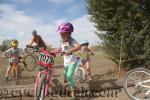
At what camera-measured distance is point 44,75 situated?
7.88 meters

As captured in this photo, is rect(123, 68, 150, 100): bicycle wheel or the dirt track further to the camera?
the dirt track

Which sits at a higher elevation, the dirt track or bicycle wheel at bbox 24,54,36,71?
bicycle wheel at bbox 24,54,36,71

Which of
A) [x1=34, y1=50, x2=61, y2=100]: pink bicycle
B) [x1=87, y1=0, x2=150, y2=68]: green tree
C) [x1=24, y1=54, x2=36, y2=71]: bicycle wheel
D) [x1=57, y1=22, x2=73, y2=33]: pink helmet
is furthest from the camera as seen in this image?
[x1=24, y1=54, x2=36, y2=71]: bicycle wheel

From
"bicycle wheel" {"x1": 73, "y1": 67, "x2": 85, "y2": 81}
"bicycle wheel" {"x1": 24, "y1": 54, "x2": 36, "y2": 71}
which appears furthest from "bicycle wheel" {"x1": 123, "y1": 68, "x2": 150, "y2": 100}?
"bicycle wheel" {"x1": 24, "y1": 54, "x2": 36, "y2": 71}

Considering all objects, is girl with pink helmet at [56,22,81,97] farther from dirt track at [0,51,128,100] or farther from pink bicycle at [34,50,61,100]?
dirt track at [0,51,128,100]

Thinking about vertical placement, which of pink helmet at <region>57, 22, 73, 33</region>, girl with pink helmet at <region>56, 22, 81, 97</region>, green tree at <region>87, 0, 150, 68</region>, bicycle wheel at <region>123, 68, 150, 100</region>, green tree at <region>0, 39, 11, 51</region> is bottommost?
bicycle wheel at <region>123, 68, 150, 100</region>

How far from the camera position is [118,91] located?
9.97m

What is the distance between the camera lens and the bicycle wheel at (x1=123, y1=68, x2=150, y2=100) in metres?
8.16

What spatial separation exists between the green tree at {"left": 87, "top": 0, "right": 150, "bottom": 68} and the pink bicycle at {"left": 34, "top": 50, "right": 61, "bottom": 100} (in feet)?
18.7

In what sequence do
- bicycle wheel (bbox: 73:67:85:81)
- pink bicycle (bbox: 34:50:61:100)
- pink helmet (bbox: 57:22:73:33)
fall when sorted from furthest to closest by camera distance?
1. bicycle wheel (bbox: 73:67:85:81)
2. pink helmet (bbox: 57:22:73:33)
3. pink bicycle (bbox: 34:50:61:100)

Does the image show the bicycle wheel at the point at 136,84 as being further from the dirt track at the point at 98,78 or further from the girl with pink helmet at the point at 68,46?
the girl with pink helmet at the point at 68,46

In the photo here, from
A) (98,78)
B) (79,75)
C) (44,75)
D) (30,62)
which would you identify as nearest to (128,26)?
(98,78)

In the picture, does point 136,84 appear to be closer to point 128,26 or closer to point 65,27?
point 65,27

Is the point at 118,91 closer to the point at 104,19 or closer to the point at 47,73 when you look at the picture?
the point at 47,73
